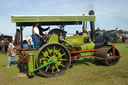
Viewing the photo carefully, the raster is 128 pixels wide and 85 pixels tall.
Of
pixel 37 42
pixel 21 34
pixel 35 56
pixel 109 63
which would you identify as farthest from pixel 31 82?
pixel 109 63

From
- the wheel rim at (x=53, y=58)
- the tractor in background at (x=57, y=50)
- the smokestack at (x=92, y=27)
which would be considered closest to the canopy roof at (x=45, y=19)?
the tractor in background at (x=57, y=50)

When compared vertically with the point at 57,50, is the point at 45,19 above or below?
above

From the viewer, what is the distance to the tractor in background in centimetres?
432

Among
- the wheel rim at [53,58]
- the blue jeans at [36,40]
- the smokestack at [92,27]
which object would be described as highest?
the smokestack at [92,27]

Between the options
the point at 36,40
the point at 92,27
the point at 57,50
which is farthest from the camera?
the point at 92,27

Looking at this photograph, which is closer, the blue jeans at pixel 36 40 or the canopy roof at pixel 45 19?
the canopy roof at pixel 45 19

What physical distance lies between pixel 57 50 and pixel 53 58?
1.00 ft

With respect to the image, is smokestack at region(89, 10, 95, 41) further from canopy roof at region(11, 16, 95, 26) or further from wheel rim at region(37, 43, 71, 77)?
wheel rim at region(37, 43, 71, 77)

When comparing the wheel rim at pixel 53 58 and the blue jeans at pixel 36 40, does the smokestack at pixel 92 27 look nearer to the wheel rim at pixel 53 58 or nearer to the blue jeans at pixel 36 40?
the wheel rim at pixel 53 58

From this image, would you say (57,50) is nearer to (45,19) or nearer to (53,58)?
(53,58)

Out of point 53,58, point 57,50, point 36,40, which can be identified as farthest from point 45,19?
point 53,58

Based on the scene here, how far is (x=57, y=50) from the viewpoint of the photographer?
180 inches

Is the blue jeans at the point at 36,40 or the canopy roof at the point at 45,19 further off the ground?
the canopy roof at the point at 45,19

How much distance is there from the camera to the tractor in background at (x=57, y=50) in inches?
170
